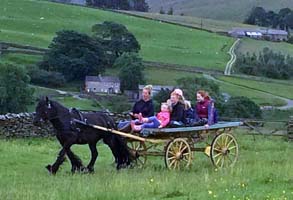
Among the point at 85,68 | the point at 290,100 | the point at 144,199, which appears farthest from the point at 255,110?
the point at 144,199

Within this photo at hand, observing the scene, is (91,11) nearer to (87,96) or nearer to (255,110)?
(87,96)

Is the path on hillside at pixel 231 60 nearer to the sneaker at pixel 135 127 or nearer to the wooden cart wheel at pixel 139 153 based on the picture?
the wooden cart wheel at pixel 139 153

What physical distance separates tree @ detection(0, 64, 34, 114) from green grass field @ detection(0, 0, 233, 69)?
34.4 meters

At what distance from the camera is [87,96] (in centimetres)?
7931

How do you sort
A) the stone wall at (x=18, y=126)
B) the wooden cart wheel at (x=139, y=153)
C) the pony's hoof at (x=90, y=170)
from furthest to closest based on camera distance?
the stone wall at (x=18, y=126) → the wooden cart wheel at (x=139, y=153) → the pony's hoof at (x=90, y=170)

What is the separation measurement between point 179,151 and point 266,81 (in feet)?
277

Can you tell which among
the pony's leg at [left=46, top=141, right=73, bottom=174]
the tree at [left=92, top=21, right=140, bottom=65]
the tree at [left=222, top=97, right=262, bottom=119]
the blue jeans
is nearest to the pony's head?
the pony's leg at [left=46, top=141, right=73, bottom=174]

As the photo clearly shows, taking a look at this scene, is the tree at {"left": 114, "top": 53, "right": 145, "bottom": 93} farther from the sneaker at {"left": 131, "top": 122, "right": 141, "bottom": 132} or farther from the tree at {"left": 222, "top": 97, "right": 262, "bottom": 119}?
the sneaker at {"left": 131, "top": 122, "right": 141, "bottom": 132}

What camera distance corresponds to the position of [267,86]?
3743 inches

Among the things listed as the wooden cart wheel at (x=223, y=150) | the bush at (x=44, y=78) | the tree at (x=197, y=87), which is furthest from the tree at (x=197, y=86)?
the wooden cart wheel at (x=223, y=150)

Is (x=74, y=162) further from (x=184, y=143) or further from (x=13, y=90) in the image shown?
(x=13, y=90)

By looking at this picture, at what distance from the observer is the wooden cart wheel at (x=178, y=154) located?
16.6m

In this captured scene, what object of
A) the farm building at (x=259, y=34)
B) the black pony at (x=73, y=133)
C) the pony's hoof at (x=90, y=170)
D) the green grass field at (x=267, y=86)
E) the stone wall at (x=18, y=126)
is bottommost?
the green grass field at (x=267, y=86)

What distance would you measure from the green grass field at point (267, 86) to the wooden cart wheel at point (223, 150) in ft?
237
